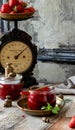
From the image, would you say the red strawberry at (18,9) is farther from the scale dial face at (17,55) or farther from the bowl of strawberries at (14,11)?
the scale dial face at (17,55)

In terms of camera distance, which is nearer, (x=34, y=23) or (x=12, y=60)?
(x=12, y=60)

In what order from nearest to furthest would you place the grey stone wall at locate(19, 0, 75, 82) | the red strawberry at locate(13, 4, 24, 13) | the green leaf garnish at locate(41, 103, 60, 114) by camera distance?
the green leaf garnish at locate(41, 103, 60, 114) < the red strawberry at locate(13, 4, 24, 13) < the grey stone wall at locate(19, 0, 75, 82)

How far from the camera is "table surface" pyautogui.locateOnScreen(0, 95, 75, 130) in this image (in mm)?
1521

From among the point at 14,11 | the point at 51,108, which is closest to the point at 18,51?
the point at 14,11

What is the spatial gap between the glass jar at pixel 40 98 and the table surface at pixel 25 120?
52 millimetres

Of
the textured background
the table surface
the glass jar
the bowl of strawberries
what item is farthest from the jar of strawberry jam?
the textured background

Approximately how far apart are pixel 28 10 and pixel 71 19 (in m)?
0.40

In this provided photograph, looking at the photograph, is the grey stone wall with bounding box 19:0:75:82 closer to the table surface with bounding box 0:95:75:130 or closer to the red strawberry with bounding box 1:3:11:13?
the red strawberry with bounding box 1:3:11:13

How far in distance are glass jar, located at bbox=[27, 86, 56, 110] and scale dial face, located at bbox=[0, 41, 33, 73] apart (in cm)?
42

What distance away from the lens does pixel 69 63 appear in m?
2.39

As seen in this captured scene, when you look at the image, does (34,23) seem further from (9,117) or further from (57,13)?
(9,117)

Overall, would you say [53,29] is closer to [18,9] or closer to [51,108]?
[18,9]

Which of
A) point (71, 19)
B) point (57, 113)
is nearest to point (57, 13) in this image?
point (71, 19)

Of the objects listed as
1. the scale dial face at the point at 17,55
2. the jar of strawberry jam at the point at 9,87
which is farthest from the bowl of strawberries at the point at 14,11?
the jar of strawberry jam at the point at 9,87
